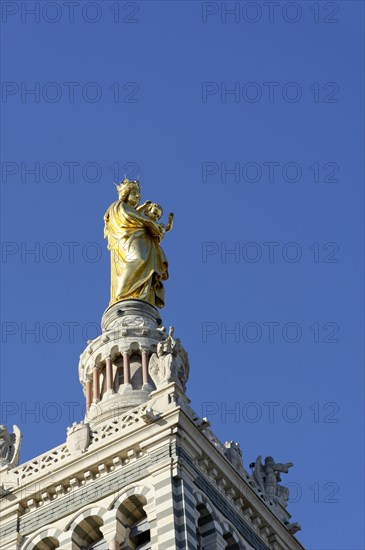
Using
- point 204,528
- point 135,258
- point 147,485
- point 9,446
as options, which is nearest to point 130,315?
Result: point 135,258

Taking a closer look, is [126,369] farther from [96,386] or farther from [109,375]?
[96,386]

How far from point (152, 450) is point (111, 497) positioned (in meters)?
1.77

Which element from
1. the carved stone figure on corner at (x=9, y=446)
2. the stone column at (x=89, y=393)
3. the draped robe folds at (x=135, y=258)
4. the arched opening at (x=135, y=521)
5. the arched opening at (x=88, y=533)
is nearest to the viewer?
the arched opening at (x=135, y=521)

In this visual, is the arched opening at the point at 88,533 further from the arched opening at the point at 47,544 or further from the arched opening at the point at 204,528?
the arched opening at the point at 204,528

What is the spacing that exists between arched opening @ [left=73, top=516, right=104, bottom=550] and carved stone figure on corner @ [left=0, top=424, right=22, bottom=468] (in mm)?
4513

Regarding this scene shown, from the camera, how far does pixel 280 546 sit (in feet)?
176

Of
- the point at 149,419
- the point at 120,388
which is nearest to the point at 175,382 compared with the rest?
the point at 149,419

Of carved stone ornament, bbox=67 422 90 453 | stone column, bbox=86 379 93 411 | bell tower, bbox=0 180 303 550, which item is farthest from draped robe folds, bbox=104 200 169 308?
carved stone ornament, bbox=67 422 90 453

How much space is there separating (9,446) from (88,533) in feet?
19.9

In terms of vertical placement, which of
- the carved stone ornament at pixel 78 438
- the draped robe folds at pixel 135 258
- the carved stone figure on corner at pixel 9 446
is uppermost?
the draped robe folds at pixel 135 258

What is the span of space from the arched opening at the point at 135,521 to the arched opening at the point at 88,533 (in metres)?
0.75

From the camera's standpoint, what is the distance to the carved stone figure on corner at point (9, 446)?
178 feet

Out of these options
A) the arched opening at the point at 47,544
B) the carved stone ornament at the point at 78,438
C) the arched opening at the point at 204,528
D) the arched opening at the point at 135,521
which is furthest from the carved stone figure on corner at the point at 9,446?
the arched opening at the point at 204,528

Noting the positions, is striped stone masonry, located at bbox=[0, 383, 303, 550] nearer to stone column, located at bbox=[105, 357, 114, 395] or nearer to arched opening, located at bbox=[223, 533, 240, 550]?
arched opening, located at bbox=[223, 533, 240, 550]
